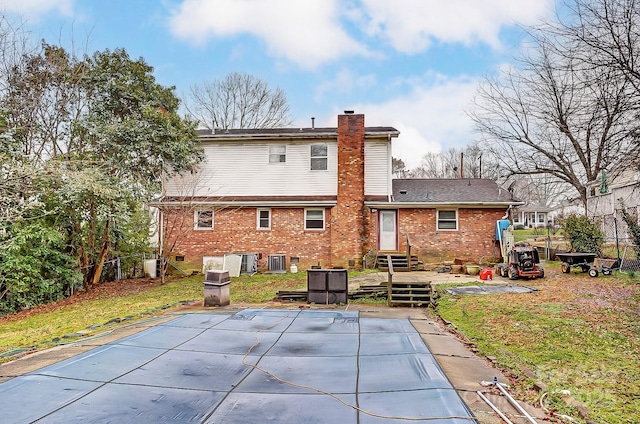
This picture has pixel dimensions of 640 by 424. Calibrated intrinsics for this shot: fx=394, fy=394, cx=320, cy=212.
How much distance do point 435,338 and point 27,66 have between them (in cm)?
1448

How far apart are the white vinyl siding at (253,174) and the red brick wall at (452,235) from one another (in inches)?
147

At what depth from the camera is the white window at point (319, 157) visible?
16.9 meters

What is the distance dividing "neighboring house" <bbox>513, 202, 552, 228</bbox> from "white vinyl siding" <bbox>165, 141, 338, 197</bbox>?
40661mm

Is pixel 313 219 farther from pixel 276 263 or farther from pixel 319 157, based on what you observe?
pixel 319 157

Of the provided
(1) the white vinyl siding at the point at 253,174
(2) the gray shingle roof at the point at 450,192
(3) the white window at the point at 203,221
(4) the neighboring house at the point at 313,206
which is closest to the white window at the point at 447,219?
(4) the neighboring house at the point at 313,206

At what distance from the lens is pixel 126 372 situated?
184 inches

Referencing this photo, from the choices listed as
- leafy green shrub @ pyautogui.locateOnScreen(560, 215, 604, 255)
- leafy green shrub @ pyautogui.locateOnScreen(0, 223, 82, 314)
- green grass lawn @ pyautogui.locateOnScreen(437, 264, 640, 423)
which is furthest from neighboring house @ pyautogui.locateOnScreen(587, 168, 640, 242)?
leafy green shrub @ pyautogui.locateOnScreen(0, 223, 82, 314)

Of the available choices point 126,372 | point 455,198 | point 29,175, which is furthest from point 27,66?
point 455,198

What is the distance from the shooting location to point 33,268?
11.8 meters

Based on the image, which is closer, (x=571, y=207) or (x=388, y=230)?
(x=388, y=230)

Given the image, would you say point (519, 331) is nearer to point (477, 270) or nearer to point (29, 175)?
point (477, 270)

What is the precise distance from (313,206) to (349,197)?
5.05ft

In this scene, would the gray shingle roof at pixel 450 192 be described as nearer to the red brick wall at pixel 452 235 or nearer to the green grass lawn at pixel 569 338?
the red brick wall at pixel 452 235

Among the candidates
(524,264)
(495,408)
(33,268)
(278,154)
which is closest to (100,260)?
(33,268)
